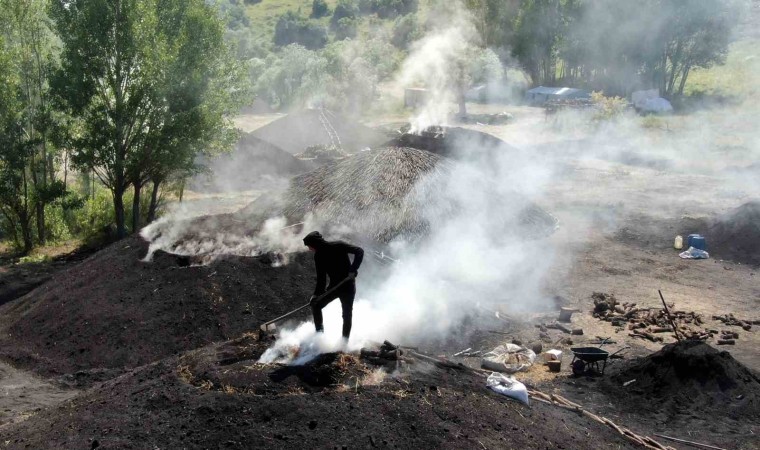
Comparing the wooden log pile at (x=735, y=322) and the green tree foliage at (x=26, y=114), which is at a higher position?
the green tree foliage at (x=26, y=114)

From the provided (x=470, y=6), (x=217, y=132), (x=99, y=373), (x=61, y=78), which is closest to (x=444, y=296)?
(x=99, y=373)

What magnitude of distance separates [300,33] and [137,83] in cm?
5591

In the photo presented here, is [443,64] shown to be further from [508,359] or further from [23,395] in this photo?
Answer: [23,395]

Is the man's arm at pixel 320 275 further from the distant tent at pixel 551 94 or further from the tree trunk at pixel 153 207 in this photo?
the distant tent at pixel 551 94

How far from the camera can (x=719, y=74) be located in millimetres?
44438

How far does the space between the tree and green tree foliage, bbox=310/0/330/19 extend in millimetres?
63018

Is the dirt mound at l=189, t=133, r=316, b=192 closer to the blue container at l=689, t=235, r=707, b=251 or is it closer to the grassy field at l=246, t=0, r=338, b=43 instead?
the blue container at l=689, t=235, r=707, b=251

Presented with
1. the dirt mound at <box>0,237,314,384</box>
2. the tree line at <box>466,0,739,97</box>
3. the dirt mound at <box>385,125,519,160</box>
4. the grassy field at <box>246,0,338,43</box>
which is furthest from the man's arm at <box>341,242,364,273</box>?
the grassy field at <box>246,0,338,43</box>

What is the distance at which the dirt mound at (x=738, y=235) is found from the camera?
1714 centimetres

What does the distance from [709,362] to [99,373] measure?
8891 mm

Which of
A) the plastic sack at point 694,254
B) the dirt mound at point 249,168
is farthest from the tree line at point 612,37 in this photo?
the plastic sack at point 694,254

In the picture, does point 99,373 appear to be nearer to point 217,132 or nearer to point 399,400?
point 399,400

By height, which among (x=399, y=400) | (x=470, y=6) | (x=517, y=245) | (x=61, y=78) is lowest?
(x=517, y=245)

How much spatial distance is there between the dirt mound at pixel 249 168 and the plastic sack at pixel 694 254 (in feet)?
52.6
